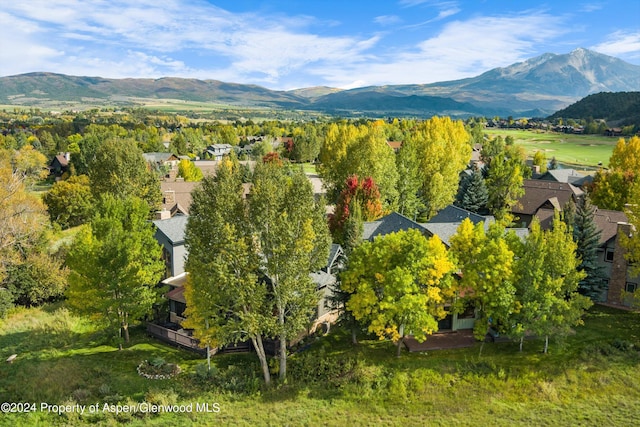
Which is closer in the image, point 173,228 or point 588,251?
point 588,251

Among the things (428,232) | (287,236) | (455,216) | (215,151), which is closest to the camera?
(287,236)

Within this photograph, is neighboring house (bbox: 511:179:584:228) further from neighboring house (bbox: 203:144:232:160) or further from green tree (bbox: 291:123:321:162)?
neighboring house (bbox: 203:144:232:160)

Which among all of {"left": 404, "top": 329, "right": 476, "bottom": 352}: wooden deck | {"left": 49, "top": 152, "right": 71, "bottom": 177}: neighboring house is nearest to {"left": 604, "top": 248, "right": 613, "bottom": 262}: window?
{"left": 404, "top": 329, "right": 476, "bottom": 352}: wooden deck

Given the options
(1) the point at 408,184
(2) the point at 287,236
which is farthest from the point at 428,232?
(2) the point at 287,236

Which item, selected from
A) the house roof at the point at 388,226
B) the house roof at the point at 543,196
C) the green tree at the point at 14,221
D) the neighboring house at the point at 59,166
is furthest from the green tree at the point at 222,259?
the neighboring house at the point at 59,166

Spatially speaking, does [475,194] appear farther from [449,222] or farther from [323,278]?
[323,278]

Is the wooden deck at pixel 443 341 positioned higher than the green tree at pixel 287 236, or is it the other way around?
the green tree at pixel 287 236

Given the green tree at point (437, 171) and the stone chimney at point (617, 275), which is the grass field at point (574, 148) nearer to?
the green tree at point (437, 171)

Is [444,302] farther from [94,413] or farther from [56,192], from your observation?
[56,192]
